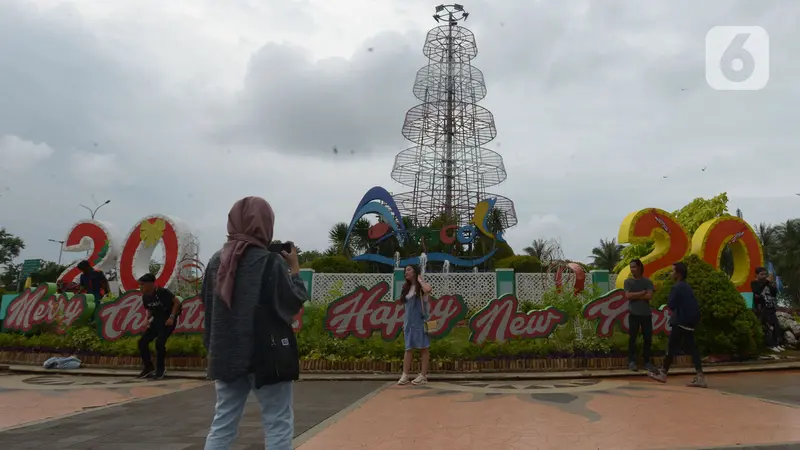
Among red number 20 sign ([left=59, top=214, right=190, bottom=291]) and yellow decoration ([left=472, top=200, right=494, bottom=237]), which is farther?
yellow decoration ([left=472, top=200, right=494, bottom=237])

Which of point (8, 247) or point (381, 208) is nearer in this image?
point (381, 208)

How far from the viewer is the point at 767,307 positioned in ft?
34.0

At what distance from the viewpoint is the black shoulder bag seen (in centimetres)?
257

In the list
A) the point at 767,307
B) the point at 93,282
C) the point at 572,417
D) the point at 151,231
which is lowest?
the point at 572,417

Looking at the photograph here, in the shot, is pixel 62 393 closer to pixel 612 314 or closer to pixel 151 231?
pixel 612 314

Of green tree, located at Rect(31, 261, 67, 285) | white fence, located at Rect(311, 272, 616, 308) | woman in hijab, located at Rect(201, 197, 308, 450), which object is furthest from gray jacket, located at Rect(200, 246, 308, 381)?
green tree, located at Rect(31, 261, 67, 285)

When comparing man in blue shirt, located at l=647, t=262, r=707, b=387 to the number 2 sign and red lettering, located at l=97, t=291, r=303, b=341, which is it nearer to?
the number 2 sign

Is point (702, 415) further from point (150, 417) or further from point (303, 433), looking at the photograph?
point (150, 417)

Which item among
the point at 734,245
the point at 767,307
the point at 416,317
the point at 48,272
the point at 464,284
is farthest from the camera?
the point at 48,272

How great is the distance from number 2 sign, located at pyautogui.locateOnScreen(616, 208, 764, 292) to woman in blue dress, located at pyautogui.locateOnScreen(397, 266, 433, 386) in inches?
281

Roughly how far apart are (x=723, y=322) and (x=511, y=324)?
3692 millimetres

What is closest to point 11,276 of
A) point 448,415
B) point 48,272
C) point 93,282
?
point 48,272

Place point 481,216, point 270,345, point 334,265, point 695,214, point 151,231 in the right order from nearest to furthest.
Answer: point 270,345 → point 151,231 → point 695,214 → point 334,265 → point 481,216

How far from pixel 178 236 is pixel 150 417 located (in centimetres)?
1120
